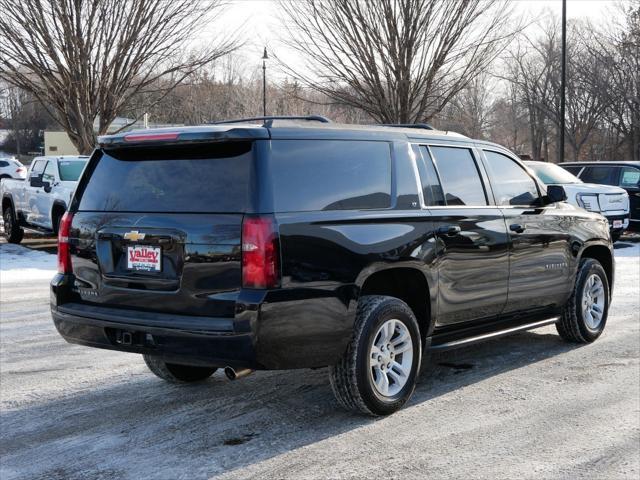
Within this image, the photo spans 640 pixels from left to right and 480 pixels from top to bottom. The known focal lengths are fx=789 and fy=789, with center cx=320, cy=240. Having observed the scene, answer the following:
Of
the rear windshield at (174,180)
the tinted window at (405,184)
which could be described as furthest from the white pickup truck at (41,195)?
the tinted window at (405,184)

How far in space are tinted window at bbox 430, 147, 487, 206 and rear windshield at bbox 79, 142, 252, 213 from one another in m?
1.73

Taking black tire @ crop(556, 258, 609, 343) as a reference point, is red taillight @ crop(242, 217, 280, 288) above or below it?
above

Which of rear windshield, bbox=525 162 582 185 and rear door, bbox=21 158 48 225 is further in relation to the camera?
rear windshield, bbox=525 162 582 185

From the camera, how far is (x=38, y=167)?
15789mm

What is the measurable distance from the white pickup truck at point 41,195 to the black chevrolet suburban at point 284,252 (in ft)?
31.4

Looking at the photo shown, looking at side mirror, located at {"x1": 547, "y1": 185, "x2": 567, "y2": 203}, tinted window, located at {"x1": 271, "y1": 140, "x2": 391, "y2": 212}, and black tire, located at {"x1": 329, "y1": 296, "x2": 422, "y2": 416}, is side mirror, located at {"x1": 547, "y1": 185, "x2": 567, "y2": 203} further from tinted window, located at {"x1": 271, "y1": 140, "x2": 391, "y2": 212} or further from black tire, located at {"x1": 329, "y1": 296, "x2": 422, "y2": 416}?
black tire, located at {"x1": 329, "y1": 296, "x2": 422, "y2": 416}

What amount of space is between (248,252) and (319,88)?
16052 mm

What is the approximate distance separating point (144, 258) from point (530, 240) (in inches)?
124

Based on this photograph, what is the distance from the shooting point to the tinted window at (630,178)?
17516 millimetres

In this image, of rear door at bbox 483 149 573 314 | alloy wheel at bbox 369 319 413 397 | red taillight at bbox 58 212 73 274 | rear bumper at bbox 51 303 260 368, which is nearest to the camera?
rear bumper at bbox 51 303 260 368

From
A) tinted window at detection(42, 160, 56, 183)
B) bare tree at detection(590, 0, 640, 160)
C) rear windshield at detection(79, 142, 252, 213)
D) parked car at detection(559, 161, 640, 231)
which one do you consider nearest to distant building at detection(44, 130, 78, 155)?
bare tree at detection(590, 0, 640, 160)

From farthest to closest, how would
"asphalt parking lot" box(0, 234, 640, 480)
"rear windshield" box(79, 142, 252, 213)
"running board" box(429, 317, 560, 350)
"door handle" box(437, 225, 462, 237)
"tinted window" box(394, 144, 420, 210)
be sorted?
"running board" box(429, 317, 560, 350) → "door handle" box(437, 225, 462, 237) → "tinted window" box(394, 144, 420, 210) → "rear windshield" box(79, 142, 252, 213) → "asphalt parking lot" box(0, 234, 640, 480)

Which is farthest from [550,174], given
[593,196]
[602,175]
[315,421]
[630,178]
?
[315,421]

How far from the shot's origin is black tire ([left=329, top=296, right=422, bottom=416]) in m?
4.71
